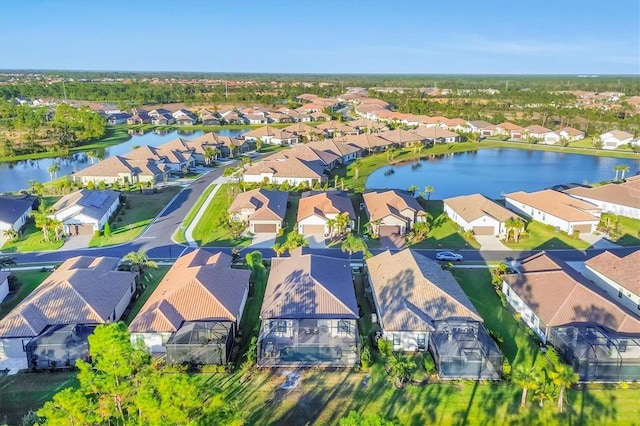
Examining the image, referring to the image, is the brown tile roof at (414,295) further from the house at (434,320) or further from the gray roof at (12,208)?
the gray roof at (12,208)

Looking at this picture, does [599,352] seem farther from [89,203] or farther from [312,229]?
[89,203]

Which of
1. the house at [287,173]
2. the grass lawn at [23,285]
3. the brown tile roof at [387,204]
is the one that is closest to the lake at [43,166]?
the house at [287,173]

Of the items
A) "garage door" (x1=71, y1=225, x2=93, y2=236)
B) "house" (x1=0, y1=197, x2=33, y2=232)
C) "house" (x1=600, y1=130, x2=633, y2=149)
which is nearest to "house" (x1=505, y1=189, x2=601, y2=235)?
"garage door" (x1=71, y1=225, x2=93, y2=236)

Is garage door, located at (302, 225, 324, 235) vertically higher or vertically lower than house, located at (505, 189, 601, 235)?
lower

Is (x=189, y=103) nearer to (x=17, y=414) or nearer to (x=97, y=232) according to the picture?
(x=97, y=232)

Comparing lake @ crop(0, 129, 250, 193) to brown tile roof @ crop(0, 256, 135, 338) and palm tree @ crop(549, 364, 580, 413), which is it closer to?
brown tile roof @ crop(0, 256, 135, 338)

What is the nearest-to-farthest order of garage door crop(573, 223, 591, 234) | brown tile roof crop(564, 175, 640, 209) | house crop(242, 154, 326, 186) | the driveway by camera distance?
the driveway → garage door crop(573, 223, 591, 234) → brown tile roof crop(564, 175, 640, 209) → house crop(242, 154, 326, 186)

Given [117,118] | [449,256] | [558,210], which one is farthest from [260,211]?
[117,118]
